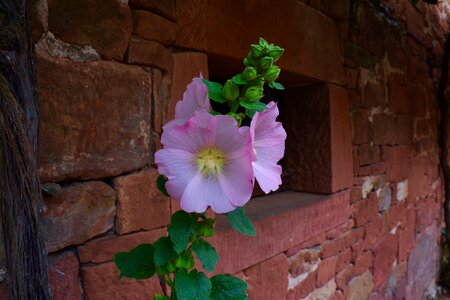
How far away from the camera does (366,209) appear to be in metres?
2.43

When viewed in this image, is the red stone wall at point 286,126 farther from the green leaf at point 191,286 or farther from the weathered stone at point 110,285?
the green leaf at point 191,286

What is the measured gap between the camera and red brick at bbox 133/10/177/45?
103 centimetres

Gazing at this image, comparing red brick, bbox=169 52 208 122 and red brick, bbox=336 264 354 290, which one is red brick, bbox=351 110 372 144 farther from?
red brick, bbox=169 52 208 122

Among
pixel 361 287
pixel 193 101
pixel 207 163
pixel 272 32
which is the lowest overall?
pixel 361 287

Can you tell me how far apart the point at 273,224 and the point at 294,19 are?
0.88m

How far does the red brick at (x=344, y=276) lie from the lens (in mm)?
2201

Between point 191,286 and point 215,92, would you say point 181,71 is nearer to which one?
point 215,92

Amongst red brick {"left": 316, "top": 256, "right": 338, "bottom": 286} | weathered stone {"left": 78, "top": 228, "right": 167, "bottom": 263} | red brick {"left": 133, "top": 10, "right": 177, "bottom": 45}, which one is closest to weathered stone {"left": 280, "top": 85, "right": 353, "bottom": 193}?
red brick {"left": 316, "top": 256, "right": 338, "bottom": 286}

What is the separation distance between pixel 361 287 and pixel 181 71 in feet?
6.37

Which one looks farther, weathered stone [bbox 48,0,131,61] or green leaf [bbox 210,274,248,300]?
weathered stone [bbox 48,0,131,61]

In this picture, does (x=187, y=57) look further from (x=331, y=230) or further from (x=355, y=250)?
(x=355, y=250)

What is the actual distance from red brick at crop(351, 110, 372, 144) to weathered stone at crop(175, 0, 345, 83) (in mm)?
277

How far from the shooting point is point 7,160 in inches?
23.5

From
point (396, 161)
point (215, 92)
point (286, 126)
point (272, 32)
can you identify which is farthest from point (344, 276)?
point (215, 92)
